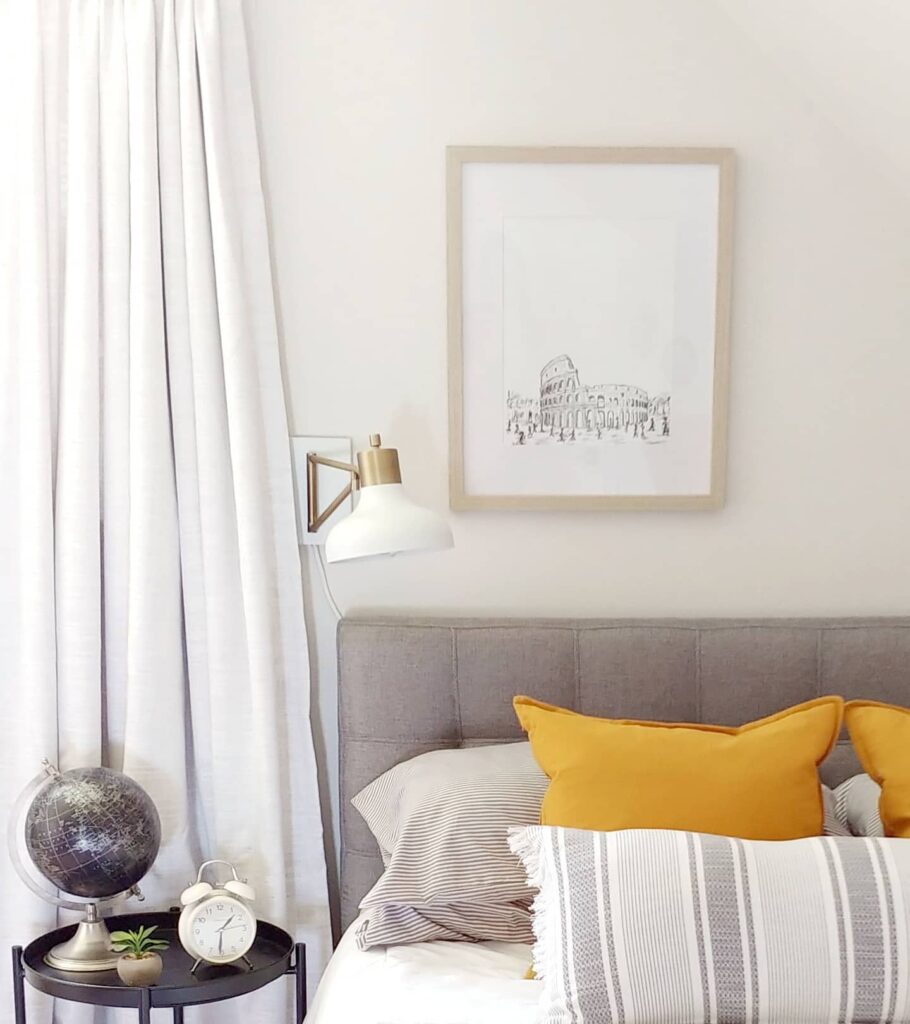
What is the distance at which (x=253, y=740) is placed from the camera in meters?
2.25

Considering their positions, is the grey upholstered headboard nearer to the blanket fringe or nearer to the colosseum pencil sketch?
the colosseum pencil sketch

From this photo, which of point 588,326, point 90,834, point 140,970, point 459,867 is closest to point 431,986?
point 459,867

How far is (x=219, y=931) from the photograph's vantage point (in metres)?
1.97

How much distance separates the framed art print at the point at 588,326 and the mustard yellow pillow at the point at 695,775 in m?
0.63

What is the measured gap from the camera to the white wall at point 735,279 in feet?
7.55

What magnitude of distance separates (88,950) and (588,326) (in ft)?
4.91

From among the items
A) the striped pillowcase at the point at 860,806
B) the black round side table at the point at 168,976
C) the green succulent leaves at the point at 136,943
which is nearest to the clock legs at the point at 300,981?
the black round side table at the point at 168,976

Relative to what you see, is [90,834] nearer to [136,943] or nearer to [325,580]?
[136,943]

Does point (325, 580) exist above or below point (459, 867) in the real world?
above

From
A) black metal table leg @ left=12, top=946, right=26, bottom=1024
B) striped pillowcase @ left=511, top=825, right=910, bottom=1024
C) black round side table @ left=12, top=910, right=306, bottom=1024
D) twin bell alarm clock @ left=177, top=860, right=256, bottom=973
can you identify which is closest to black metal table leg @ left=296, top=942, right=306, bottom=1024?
black round side table @ left=12, top=910, right=306, bottom=1024

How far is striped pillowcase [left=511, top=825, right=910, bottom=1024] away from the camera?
150cm

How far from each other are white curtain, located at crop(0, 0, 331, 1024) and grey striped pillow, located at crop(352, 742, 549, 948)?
43 cm

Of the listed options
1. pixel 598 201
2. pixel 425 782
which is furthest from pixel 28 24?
pixel 425 782

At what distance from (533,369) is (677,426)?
317 mm
